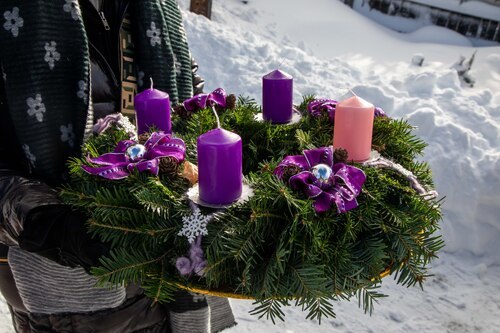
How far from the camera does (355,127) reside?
1.22 m

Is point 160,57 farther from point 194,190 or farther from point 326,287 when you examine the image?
point 326,287

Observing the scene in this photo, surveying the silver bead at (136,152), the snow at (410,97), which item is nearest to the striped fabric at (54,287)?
the silver bead at (136,152)

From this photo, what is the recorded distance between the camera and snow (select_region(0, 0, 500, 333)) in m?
2.56

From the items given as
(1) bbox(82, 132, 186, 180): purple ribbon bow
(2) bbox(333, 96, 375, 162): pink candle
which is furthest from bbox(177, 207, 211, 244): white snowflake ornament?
(2) bbox(333, 96, 375, 162): pink candle

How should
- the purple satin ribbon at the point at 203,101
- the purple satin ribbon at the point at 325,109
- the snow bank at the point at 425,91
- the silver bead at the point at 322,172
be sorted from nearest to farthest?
1. the silver bead at the point at 322,172
2. the purple satin ribbon at the point at 325,109
3. the purple satin ribbon at the point at 203,101
4. the snow bank at the point at 425,91

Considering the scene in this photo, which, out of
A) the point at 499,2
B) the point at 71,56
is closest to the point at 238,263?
the point at 71,56

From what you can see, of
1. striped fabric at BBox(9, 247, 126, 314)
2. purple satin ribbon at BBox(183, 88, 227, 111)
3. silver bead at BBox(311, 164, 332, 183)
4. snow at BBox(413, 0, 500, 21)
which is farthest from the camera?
snow at BBox(413, 0, 500, 21)

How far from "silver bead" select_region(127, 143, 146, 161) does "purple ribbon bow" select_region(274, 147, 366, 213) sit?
1.12 ft

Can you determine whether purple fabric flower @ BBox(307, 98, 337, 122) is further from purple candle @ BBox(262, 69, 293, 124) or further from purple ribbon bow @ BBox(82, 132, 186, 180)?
purple ribbon bow @ BBox(82, 132, 186, 180)

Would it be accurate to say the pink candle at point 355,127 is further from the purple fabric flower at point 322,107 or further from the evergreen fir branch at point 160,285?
the evergreen fir branch at point 160,285

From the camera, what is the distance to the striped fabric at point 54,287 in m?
1.33

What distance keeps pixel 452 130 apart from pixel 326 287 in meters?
3.16

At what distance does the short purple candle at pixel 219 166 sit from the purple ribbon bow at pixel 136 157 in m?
0.14

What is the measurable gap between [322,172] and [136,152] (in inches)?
18.3
